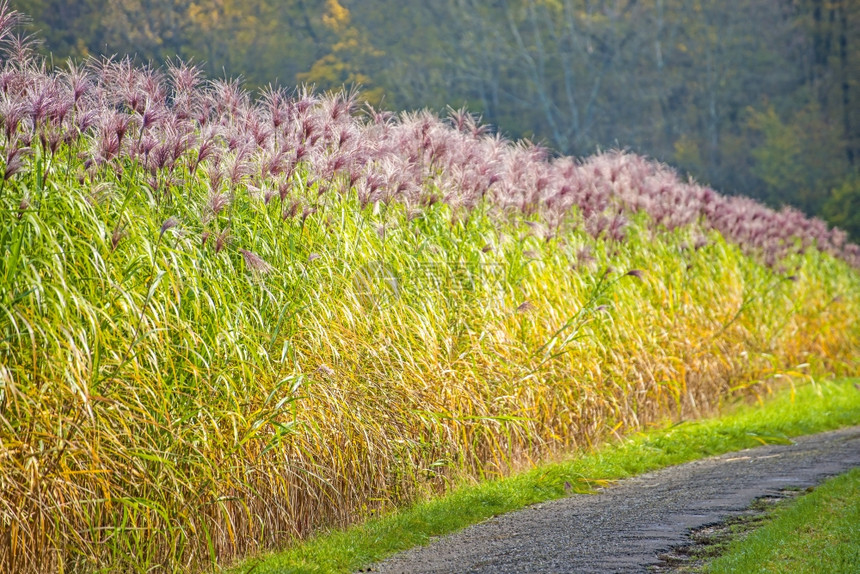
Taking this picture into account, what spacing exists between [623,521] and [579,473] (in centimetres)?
133

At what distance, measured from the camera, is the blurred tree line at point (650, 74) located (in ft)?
96.2

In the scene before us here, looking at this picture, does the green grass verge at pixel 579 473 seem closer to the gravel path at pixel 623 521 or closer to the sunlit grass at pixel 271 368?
the gravel path at pixel 623 521

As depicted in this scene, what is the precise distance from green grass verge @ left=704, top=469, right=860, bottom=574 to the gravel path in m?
0.35

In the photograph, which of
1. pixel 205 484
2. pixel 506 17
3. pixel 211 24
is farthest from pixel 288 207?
pixel 506 17

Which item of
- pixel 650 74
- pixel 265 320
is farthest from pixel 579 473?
pixel 650 74

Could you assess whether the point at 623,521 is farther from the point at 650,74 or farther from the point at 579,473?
the point at 650,74

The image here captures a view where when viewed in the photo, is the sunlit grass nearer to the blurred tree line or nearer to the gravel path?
the gravel path

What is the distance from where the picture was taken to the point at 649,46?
3516cm

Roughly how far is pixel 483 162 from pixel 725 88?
28216 millimetres

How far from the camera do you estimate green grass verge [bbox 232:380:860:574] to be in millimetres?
5367

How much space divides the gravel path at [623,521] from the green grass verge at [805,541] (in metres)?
0.35

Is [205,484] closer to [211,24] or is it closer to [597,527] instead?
[597,527]

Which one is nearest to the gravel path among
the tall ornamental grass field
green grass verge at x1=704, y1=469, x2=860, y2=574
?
green grass verge at x1=704, y1=469, x2=860, y2=574

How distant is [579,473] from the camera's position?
24.3ft
